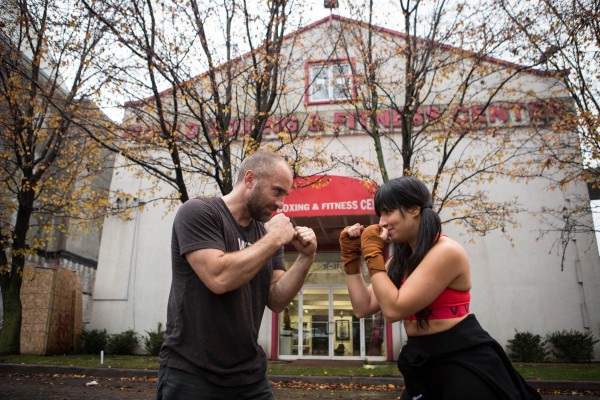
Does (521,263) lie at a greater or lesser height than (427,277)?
greater

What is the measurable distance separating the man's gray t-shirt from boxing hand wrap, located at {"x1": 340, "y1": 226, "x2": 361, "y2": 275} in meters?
0.62

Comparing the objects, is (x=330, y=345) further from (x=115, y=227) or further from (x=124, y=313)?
(x=115, y=227)

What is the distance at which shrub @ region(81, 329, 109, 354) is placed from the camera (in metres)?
14.3

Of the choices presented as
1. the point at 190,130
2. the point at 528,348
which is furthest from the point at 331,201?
the point at 528,348

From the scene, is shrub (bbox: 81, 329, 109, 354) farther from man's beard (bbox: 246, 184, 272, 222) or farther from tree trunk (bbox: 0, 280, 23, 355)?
man's beard (bbox: 246, 184, 272, 222)

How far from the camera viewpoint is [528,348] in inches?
488

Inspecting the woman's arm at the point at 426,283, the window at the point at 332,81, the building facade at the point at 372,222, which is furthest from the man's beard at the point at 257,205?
the building facade at the point at 372,222

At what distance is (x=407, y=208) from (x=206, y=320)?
119 centimetres

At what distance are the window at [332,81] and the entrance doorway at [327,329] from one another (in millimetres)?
6444

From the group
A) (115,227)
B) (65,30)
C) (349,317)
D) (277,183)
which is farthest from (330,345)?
(277,183)

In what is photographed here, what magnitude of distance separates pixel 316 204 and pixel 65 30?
748 centimetres

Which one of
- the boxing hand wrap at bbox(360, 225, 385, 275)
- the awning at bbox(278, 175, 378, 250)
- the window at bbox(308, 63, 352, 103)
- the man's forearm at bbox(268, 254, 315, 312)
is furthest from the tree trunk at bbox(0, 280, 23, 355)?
the boxing hand wrap at bbox(360, 225, 385, 275)

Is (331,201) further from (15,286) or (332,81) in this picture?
(15,286)

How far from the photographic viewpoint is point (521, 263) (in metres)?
13.3
